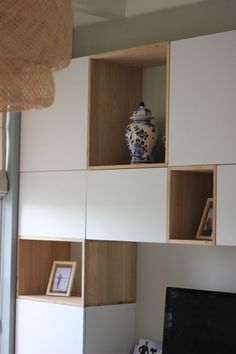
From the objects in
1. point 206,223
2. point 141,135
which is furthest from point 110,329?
point 141,135

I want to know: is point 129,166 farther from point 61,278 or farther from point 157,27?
point 61,278

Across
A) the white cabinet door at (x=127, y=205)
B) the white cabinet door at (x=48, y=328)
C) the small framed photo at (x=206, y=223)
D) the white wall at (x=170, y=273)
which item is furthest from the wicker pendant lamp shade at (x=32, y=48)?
the white cabinet door at (x=48, y=328)

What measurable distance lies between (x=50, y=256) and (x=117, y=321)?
0.68m

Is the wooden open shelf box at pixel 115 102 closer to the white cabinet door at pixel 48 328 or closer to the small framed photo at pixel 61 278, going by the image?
the small framed photo at pixel 61 278

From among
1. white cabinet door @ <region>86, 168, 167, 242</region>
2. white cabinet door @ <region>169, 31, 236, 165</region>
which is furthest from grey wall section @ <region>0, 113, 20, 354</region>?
white cabinet door @ <region>169, 31, 236, 165</region>

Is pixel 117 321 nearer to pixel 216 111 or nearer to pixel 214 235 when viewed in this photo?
pixel 214 235

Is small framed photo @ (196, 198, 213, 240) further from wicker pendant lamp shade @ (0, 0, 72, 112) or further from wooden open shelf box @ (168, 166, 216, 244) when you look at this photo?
wicker pendant lamp shade @ (0, 0, 72, 112)

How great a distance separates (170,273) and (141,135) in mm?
808

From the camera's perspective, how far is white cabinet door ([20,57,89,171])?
13.8 feet

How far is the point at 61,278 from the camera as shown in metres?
4.51

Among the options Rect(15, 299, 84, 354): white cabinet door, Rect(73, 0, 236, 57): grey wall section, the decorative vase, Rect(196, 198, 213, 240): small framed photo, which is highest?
Rect(73, 0, 236, 57): grey wall section

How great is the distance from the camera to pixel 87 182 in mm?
4148

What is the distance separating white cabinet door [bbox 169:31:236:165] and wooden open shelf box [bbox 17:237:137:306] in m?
0.80

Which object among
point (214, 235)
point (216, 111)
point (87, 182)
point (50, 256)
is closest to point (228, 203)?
point (214, 235)
